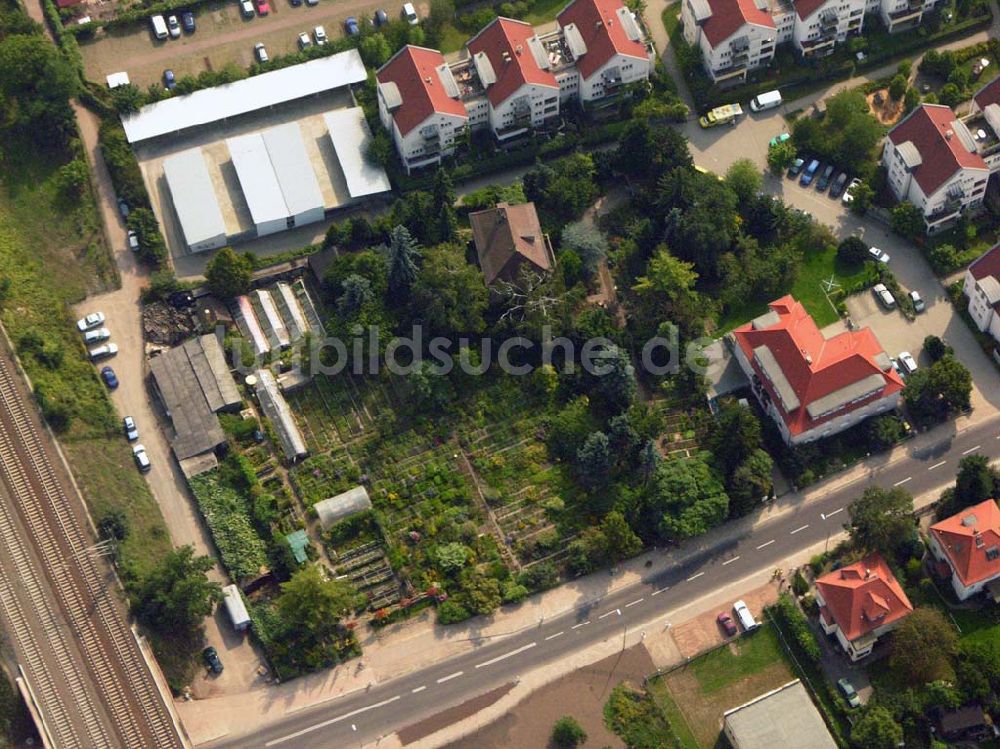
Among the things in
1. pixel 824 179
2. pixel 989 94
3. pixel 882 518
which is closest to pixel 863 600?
pixel 882 518

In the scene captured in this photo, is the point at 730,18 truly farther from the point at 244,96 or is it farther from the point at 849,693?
the point at 849,693

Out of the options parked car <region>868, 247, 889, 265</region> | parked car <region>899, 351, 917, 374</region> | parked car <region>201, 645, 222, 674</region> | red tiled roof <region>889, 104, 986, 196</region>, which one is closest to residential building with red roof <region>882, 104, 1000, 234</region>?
red tiled roof <region>889, 104, 986, 196</region>

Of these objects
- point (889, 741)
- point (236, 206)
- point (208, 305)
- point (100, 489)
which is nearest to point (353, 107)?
point (236, 206)

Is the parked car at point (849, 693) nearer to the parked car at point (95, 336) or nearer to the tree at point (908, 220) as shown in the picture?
the tree at point (908, 220)

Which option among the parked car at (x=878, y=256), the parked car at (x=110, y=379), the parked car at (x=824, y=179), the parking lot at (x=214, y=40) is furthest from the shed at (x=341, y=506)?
the parked car at (x=824, y=179)

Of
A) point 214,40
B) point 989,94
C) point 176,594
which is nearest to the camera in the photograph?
point 176,594

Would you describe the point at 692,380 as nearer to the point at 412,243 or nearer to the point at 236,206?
the point at 412,243

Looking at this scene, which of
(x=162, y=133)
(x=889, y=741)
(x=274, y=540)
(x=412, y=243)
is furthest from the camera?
(x=162, y=133)
